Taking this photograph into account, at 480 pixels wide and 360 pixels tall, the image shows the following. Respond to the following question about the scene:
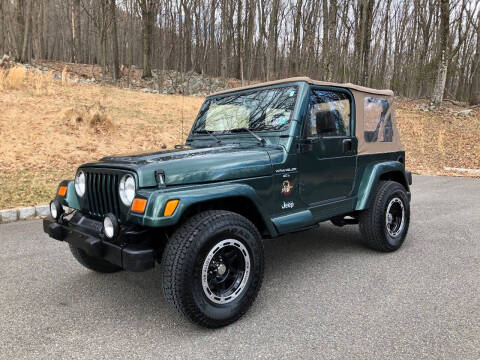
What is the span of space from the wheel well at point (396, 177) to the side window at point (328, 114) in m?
0.96

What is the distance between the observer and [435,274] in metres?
3.50

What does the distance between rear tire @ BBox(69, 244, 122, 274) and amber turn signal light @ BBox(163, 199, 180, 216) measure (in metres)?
1.49

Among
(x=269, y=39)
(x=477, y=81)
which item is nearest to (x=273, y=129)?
(x=269, y=39)

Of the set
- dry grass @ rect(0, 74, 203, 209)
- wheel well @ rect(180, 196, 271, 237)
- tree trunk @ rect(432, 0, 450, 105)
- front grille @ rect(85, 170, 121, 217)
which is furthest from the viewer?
tree trunk @ rect(432, 0, 450, 105)

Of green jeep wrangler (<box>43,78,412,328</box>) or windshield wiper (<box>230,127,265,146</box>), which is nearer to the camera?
green jeep wrangler (<box>43,78,412,328</box>)

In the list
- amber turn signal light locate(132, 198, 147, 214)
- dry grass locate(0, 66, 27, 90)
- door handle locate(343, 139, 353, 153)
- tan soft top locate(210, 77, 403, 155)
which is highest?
dry grass locate(0, 66, 27, 90)

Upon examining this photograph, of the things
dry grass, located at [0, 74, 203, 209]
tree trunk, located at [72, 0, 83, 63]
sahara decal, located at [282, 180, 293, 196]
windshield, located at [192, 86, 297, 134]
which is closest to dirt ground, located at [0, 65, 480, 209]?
dry grass, located at [0, 74, 203, 209]

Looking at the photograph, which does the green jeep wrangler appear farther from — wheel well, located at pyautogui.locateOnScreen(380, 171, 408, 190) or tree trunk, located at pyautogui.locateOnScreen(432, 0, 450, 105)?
tree trunk, located at pyautogui.locateOnScreen(432, 0, 450, 105)

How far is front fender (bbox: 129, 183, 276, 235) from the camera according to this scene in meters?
2.37

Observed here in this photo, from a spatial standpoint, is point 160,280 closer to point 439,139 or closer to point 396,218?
point 396,218

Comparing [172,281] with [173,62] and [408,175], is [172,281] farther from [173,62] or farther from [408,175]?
[173,62]

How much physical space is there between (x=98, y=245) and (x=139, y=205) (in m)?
0.48

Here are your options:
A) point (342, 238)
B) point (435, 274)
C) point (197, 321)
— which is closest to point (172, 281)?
point (197, 321)

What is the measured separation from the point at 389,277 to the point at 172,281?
7.18ft
